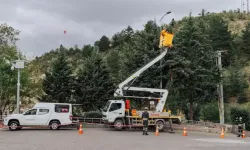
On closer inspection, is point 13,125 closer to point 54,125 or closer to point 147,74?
point 54,125

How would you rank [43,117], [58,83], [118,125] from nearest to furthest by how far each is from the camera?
1. [43,117]
2. [118,125]
3. [58,83]

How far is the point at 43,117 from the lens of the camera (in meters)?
23.8

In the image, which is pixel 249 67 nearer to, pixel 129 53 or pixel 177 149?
pixel 129 53

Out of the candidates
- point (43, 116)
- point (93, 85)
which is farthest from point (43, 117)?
point (93, 85)

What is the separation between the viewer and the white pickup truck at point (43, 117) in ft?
76.2


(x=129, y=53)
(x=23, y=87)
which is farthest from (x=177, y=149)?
(x=23, y=87)

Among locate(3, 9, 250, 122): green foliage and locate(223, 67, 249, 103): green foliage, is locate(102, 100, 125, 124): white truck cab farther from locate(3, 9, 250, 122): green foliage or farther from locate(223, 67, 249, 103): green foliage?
locate(223, 67, 249, 103): green foliage

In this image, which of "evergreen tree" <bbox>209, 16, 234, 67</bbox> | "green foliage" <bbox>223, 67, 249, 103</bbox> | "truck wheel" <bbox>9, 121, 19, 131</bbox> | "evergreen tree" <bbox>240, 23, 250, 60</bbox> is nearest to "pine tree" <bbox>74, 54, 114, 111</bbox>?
"truck wheel" <bbox>9, 121, 19, 131</bbox>

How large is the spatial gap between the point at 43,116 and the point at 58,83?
30.7ft

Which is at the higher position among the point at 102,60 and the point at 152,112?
the point at 102,60

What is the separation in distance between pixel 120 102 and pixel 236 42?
53.1 metres

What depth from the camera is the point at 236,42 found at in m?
70.2

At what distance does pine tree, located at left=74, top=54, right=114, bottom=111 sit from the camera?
31.7 meters

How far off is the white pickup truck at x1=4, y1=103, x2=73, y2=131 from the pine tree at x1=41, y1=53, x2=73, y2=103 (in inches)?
313
